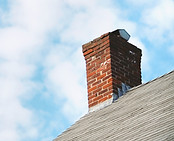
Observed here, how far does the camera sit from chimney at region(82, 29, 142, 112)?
352 inches

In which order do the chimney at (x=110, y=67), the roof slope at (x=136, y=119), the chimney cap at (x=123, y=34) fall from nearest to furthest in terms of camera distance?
the roof slope at (x=136, y=119)
the chimney at (x=110, y=67)
the chimney cap at (x=123, y=34)

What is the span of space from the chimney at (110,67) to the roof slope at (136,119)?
344 mm

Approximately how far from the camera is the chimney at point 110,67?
895 centimetres

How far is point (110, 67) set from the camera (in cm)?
911

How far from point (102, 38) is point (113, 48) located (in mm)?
340

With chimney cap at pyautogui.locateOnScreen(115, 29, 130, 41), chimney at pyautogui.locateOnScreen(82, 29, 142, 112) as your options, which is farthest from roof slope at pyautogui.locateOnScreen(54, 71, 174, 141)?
chimney cap at pyautogui.locateOnScreen(115, 29, 130, 41)

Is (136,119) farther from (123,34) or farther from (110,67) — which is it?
(123,34)

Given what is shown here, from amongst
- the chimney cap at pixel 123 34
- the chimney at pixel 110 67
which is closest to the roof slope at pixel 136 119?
the chimney at pixel 110 67

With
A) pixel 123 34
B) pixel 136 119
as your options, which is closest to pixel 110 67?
pixel 123 34

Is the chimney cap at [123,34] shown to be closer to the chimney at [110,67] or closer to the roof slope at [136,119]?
the chimney at [110,67]

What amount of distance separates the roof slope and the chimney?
13.5 inches

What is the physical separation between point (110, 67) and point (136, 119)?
8.26 feet

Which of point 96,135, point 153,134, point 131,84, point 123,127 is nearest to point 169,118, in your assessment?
point 153,134

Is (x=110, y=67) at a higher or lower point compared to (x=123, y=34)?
lower
